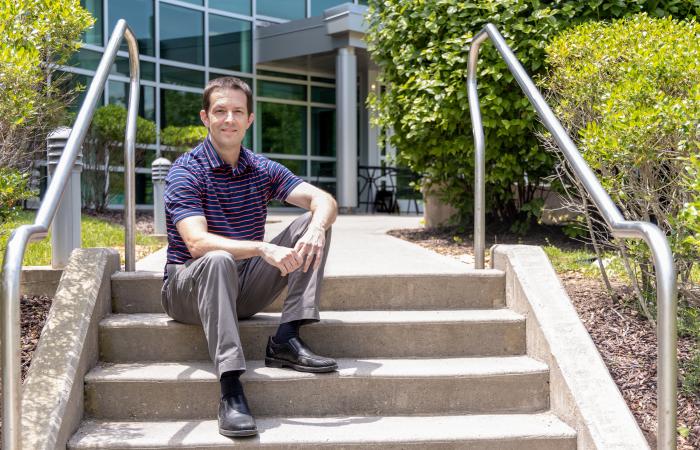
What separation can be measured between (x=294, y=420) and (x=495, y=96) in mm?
3281

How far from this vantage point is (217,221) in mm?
3027

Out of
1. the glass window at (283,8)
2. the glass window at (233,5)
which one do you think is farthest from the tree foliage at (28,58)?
the glass window at (283,8)

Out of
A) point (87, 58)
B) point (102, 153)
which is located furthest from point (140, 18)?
point (102, 153)

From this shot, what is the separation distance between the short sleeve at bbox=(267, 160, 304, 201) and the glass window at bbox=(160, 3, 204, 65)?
9690 mm

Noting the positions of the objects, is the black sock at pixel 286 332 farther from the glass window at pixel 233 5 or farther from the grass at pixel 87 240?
the glass window at pixel 233 5

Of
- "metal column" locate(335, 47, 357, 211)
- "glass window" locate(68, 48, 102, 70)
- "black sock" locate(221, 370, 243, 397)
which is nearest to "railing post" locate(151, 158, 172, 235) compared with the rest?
"black sock" locate(221, 370, 243, 397)

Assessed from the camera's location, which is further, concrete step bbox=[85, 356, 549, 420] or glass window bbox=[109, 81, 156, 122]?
glass window bbox=[109, 81, 156, 122]

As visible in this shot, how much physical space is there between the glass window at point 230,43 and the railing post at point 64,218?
9.44 m

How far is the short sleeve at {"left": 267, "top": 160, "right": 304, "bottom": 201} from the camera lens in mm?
3289

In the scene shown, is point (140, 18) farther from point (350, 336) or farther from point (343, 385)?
point (343, 385)

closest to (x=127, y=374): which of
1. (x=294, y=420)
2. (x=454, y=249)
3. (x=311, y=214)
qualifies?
(x=294, y=420)

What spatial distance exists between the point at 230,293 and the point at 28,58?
135cm

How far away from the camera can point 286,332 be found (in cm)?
292

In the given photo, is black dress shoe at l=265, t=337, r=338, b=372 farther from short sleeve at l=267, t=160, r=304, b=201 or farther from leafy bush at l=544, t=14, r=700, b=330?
leafy bush at l=544, t=14, r=700, b=330
